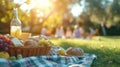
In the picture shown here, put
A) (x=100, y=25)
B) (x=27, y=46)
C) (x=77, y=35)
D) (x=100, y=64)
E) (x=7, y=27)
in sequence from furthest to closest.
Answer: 1. (x=100, y=25)
2. (x=7, y=27)
3. (x=77, y=35)
4. (x=100, y=64)
5. (x=27, y=46)

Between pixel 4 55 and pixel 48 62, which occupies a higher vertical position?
pixel 4 55

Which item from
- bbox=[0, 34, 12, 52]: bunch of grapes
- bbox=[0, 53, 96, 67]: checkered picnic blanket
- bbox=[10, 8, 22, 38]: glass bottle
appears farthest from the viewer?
bbox=[10, 8, 22, 38]: glass bottle

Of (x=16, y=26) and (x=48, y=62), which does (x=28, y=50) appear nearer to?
(x=48, y=62)

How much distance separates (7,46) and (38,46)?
1.84 feet

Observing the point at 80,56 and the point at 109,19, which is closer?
the point at 80,56

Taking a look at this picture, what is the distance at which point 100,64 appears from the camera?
275 inches

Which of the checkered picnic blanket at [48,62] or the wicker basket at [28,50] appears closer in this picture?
the checkered picnic blanket at [48,62]

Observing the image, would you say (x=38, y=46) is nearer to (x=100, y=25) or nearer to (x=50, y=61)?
(x=50, y=61)

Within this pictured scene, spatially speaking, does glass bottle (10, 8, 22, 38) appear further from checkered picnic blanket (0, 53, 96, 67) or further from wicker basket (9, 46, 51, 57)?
checkered picnic blanket (0, 53, 96, 67)

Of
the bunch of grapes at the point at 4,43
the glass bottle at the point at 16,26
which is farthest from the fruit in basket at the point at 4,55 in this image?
the glass bottle at the point at 16,26

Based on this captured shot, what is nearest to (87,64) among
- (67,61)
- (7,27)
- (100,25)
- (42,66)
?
(67,61)

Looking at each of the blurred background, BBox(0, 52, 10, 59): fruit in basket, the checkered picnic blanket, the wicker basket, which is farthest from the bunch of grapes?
the blurred background

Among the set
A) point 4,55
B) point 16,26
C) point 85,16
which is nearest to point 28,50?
point 4,55

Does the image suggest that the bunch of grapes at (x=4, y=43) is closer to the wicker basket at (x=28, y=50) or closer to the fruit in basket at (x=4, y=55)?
the wicker basket at (x=28, y=50)
